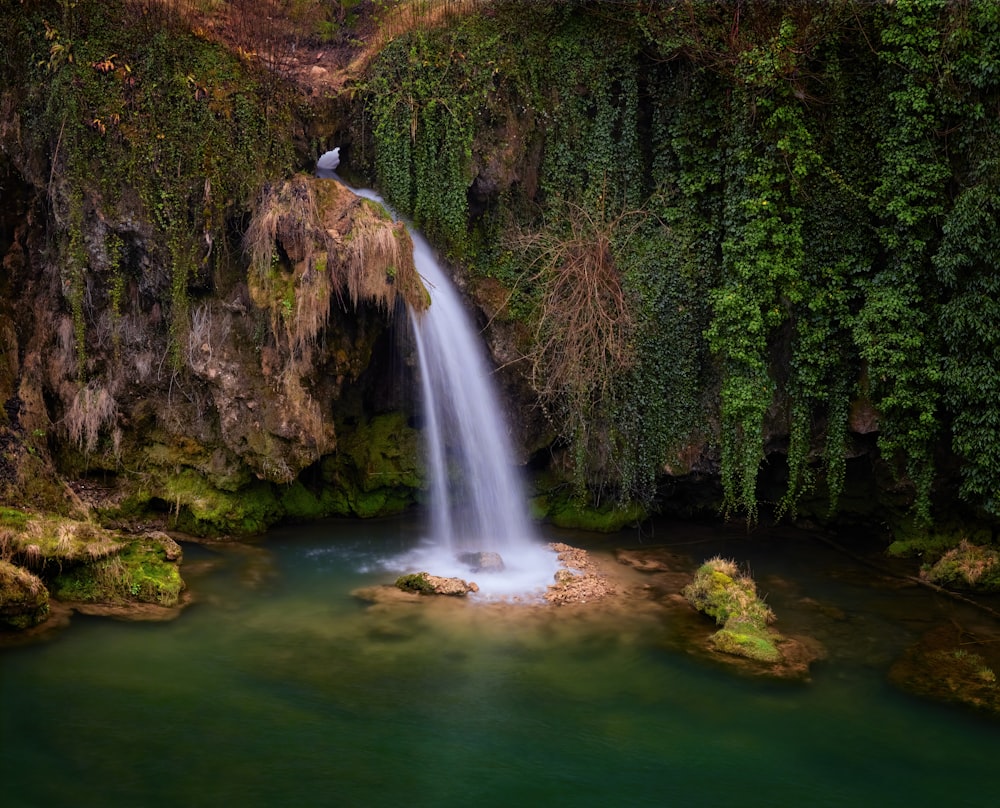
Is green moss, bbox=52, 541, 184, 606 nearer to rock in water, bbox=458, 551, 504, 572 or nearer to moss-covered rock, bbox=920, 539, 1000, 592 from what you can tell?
rock in water, bbox=458, 551, 504, 572

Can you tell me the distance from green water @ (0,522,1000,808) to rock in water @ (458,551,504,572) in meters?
1.26

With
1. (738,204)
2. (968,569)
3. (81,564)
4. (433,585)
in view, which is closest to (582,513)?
(433,585)

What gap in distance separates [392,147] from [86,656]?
9.12 metres

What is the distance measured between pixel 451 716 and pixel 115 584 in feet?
16.5

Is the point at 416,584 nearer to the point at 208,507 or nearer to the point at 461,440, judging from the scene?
the point at 461,440

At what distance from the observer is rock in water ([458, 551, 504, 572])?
12.2 metres

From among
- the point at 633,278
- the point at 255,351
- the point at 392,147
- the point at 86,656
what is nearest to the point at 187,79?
the point at 392,147

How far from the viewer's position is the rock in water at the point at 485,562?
40.0 feet

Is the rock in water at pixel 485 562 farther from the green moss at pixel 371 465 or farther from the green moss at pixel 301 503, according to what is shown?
the green moss at pixel 301 503

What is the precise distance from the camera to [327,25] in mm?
15922

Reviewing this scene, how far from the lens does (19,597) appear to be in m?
9.35

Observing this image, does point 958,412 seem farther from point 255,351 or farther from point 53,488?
point 53,488

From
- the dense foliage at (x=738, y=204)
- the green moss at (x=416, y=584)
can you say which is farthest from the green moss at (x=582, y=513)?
the green moss at (x=416, y=584)

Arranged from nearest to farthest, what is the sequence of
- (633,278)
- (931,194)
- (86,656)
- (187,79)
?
1. (86,656)
2. (931,194)
3. (187,79)
4. (633,278)
